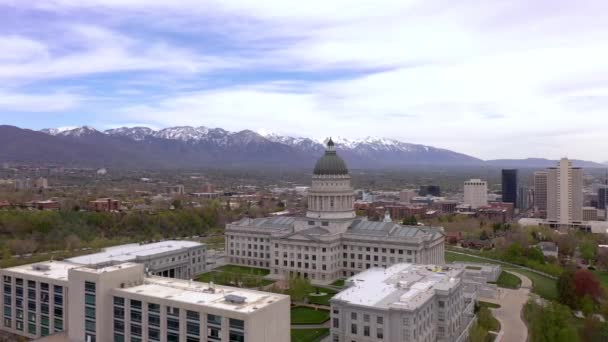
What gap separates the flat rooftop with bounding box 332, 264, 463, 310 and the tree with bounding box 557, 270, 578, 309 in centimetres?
1608

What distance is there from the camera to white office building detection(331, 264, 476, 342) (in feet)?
184

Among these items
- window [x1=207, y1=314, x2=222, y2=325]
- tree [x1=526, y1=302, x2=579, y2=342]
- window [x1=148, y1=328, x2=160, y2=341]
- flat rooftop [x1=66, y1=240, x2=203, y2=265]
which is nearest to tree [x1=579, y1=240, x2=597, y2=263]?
tree [x1=526, y1=302, x2=579, y2=342]

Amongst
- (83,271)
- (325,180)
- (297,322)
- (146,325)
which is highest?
(325,180)

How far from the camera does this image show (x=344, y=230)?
4146 inches

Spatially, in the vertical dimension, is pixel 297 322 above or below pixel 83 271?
below

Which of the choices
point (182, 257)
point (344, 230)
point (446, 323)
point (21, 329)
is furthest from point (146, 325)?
point (344, 230)

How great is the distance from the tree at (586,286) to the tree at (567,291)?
520 millimetres

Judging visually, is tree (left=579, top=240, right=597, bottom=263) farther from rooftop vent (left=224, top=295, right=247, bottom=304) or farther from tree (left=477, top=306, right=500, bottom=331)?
rooftop vent (left=224, top=295, right=247, bottom=304)

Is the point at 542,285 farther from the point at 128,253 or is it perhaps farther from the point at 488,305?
the point at 128,253

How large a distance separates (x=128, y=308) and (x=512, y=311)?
51724 mm

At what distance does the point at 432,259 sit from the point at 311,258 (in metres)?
22.6

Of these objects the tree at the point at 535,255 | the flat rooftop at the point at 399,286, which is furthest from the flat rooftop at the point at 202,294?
the tree at the point at 535,255

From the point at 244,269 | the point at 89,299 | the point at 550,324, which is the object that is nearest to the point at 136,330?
the point at 89,299

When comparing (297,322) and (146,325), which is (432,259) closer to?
(297,322)
